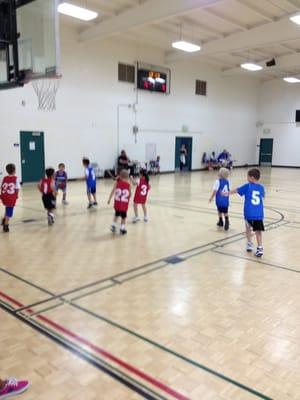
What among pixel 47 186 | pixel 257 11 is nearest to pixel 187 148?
pixel 257 11

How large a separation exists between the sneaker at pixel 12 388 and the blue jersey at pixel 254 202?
427cm

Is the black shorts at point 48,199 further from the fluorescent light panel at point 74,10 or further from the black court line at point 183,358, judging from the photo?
the fluorescent light panel at point 74,10

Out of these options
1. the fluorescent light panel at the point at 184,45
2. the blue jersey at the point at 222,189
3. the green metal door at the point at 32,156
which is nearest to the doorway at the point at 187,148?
the fluorescent light panel at the point at 184,45

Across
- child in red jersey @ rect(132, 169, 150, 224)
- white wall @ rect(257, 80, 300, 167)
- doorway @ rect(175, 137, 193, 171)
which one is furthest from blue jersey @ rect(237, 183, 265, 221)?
white wall @ rect(257, 80, 300, 167)

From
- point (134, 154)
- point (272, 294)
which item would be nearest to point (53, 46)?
point (272, 294)

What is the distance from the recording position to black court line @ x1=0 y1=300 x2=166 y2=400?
2.69 m

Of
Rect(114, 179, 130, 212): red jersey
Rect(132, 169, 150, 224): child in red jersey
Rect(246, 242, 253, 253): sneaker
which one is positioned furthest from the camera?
Rect(132, 169, 150, 224): child in red jersey

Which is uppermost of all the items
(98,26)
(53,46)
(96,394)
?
(98,26)

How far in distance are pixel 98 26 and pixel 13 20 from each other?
392 inches

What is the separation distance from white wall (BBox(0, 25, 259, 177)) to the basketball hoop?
0.24 m

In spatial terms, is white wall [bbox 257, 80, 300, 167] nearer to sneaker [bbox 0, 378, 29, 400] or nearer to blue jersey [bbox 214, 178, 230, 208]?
blue jersey [bbox 214, 178, 230, 208]

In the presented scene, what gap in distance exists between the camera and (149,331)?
3.57 m

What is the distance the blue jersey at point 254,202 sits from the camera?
595 cm

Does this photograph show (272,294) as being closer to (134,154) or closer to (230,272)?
(230,272)
